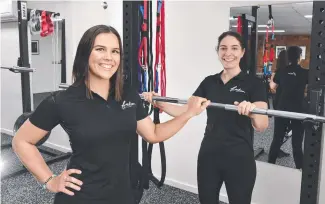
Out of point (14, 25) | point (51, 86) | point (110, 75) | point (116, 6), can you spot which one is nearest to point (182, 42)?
point (116, 6)

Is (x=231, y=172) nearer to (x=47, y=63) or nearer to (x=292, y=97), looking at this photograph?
(x=292, y=97)

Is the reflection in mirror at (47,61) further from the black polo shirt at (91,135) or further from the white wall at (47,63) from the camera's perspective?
the black polo shirt at (91,135)

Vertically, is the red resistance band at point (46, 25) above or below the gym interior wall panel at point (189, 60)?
above

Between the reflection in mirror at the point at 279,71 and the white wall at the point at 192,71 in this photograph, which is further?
the white wall at the point at 192,71

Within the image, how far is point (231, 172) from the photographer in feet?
5.99

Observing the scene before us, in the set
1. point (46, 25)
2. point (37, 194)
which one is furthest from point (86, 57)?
point (46, 25)

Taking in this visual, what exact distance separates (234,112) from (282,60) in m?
1.05

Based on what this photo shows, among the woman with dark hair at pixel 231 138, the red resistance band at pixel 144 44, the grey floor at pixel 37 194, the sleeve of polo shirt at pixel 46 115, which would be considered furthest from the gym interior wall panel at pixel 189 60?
the sleeve of polo shirt at pixel 46 115

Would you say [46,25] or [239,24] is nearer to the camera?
[239,24]

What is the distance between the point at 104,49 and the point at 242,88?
894 mm

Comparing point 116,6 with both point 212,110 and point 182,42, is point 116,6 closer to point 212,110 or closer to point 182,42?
point 182,42

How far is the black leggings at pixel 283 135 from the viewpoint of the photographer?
2596mm

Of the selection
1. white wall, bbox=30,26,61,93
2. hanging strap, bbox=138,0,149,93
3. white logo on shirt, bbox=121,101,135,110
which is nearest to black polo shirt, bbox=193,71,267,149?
hanging strap, bbox=138,0,149,93

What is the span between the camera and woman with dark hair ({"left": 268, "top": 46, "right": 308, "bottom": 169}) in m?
2.51
